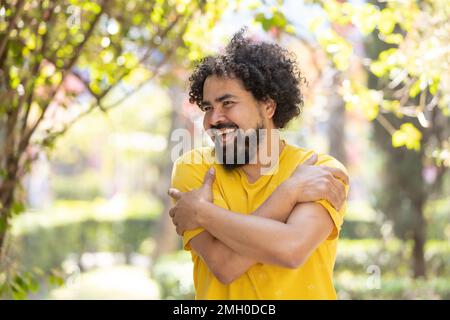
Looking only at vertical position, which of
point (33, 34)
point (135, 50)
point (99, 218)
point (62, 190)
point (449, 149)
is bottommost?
point (449, 149)

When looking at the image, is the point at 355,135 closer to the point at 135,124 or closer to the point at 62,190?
the point at 135,124

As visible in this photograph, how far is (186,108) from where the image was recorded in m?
9.28

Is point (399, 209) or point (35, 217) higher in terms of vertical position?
point (35, 217)

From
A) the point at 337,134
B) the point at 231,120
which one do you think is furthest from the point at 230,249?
the point at 337,134

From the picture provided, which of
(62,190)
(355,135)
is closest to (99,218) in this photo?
(62,190)

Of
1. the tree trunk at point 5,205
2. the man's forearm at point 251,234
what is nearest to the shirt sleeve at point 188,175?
the man's forearm at point 251,234

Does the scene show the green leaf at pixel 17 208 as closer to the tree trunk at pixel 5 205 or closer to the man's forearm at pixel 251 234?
the tree trunk at pixel 5 205

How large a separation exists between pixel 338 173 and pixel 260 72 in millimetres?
427

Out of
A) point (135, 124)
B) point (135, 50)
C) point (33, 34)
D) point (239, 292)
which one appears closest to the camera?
point (239, 292)

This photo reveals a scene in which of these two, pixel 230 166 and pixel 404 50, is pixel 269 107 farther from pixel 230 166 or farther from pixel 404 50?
pixel 404 50

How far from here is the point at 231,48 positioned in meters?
2.72

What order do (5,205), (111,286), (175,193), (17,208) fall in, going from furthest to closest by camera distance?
1. (111,286)
2. (5,205)
3. (17,208)
4. (175,193)

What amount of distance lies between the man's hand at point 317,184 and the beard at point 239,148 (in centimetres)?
17

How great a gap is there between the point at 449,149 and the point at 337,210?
269 centimetres
